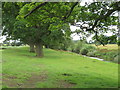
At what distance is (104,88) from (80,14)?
177 inches

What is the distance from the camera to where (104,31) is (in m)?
9.77

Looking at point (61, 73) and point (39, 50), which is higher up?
point (39, 50)

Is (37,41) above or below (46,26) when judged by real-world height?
below

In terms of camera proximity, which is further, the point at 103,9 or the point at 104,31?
the point at 104,31

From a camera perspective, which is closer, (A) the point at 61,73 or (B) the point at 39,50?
(A) the point at 61,73

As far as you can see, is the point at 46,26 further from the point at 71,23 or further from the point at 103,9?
the point at 103,9

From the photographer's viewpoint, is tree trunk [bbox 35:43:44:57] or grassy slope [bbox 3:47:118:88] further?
tree trunk [bbox 35:43:44:57]

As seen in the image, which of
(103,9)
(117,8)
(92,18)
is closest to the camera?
(117,8)

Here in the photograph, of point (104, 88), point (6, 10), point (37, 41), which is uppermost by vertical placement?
point (6, 10)

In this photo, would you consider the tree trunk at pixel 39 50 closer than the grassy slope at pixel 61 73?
No

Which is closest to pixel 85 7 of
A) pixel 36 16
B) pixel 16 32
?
pixel 36 16

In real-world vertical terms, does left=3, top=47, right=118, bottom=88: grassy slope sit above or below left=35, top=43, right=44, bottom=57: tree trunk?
below

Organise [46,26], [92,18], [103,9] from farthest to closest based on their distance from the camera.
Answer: [46,26]
[92,18]
[103,9]

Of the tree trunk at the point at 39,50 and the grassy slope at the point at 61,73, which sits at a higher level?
the tree trunk at the point at 39,50
